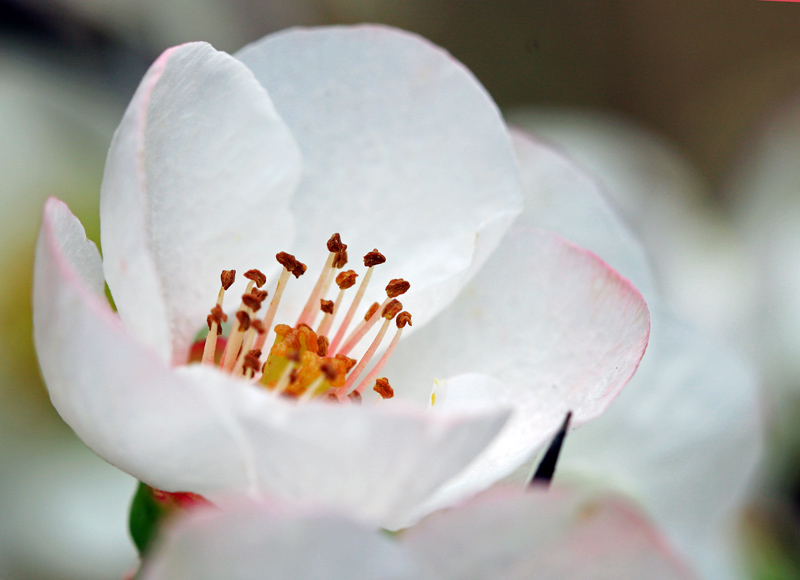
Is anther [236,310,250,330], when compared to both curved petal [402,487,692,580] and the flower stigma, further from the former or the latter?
curved petal [402,487,692,580]

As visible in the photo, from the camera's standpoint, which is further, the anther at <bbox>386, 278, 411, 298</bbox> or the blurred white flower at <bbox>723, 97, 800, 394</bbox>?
the blurred white flower at <bbox>723, 97, 800, 394</bbox>

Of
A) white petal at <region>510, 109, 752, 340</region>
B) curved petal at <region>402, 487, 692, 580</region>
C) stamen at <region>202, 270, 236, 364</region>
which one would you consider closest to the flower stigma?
stamen at <region>202, 270, 236, 364</region>

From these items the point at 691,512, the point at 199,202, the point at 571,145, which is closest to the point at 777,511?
the point at 691,512

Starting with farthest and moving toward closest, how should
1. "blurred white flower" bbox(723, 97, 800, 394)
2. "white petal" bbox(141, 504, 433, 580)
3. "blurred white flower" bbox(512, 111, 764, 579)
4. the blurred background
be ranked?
1. "blurred white flower" bbox(723, 97, 800, 394)
2. the blurred background
3. "blurred white flower" bbox(512, 111, 764, 579)
4. "white petal" bbox(141, 504, 433, 580)

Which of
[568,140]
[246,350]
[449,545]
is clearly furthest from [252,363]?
[568,140]

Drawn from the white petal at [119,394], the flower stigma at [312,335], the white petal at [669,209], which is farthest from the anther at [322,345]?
the white petal at [669,209]

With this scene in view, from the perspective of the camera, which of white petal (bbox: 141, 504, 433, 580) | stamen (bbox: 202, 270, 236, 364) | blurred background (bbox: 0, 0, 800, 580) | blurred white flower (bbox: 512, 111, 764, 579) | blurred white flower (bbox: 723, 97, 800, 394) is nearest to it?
white petal (bbox: 141, 504, 433, 580)

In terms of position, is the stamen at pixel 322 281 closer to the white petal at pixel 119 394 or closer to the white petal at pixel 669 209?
the white petal at pixel 119 394
